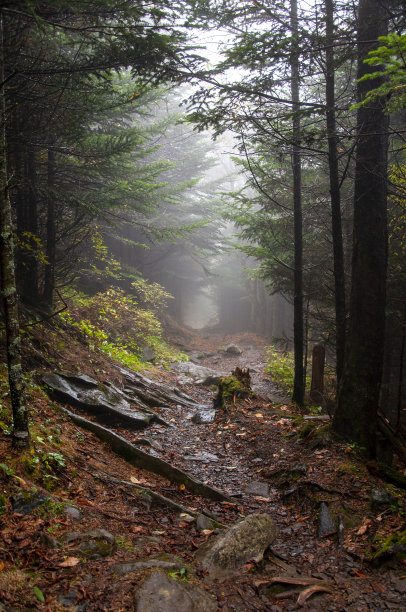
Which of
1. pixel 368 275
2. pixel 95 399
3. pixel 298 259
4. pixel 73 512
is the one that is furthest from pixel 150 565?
pixel 298 259

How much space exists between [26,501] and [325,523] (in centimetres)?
342

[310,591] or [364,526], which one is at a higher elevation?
[310,591]

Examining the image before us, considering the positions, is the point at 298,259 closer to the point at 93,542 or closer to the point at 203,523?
the point at 203,523

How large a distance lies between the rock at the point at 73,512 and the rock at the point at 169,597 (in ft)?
3.63

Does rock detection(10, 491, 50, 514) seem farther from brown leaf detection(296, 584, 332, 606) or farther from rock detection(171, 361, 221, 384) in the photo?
rock detection(171, 361, 221, 384)

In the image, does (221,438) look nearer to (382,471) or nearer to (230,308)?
(382,471)

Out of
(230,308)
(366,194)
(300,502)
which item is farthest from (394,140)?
(230,308)

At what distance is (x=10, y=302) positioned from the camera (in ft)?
13.3

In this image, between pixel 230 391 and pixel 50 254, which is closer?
pixel 50 254

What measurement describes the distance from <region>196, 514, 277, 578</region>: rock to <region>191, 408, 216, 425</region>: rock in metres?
4.89

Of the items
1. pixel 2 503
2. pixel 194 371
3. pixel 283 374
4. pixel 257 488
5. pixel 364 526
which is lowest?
pixel 194 371

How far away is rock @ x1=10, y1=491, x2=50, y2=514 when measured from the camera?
3330mm

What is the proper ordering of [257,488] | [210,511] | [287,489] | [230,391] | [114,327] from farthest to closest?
[114,327] < [230,391] < [257,488] < [287,489] < [210,511]

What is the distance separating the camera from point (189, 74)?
619 cm
